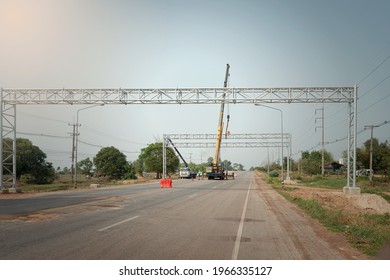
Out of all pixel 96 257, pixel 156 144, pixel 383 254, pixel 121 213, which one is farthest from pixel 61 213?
pixel 156 144

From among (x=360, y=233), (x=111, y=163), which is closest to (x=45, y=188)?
(x=111, y=163)

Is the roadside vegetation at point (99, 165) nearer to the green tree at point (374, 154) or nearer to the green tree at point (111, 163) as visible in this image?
the green tree at point (111, 163)

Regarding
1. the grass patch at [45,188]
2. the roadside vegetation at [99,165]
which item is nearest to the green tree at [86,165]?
the roadside vegetation at [99,165]

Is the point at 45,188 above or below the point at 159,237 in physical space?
below

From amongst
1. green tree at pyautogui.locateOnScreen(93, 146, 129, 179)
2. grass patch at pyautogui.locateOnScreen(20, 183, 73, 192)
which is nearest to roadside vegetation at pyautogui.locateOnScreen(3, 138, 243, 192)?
green tree at pyautogui.locateOnScreen(93, 146, 129, 179)

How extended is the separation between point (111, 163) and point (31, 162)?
18711 millimetres

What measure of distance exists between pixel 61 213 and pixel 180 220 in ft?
16.8

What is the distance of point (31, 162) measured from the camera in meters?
67.3

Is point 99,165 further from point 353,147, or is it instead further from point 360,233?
point 360,233

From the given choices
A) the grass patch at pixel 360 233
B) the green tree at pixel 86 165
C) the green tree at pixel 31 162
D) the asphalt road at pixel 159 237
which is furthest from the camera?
the green tree at pixel 86 165

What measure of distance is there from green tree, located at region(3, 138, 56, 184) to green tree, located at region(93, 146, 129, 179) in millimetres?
12582

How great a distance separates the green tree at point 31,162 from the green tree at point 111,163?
41.3ft

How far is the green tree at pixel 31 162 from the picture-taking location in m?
65.7

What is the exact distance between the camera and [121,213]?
14914mm
